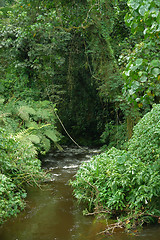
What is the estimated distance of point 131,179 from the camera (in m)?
4.71

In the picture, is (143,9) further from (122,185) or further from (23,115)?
(23,115)

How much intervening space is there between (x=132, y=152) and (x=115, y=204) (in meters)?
1.33

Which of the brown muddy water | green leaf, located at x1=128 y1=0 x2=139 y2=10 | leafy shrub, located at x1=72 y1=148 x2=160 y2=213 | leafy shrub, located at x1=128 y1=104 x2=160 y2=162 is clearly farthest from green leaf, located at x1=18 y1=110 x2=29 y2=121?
green leaf, located at x1=128 y1=0 x2=139 y2=10

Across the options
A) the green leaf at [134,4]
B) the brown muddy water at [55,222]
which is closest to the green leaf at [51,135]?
the brown muddy water at [55,222]

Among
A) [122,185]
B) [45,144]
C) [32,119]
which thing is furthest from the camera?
[32,119]

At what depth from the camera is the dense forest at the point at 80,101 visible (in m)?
4.83

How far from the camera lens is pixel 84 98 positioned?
11023mm

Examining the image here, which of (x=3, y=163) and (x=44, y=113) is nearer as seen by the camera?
(x=3, y=163)

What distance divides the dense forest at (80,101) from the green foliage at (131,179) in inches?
0.6

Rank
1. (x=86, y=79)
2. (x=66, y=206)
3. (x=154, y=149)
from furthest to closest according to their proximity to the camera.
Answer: (x=86, y=79) < (x=66, y=206) < (x=154, y=149)

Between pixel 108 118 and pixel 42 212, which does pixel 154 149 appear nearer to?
pixel 42 212

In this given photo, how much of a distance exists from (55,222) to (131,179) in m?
1.44

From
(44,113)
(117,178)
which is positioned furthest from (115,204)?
(44,113)

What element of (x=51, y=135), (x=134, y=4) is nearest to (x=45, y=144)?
(x=51, y=135)
